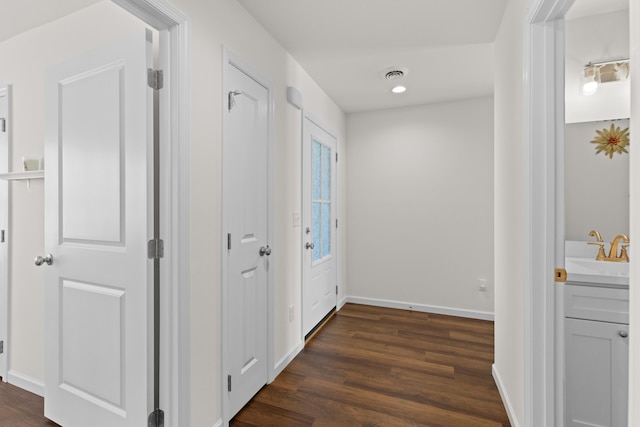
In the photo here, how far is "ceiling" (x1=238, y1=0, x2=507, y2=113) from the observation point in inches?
76.9

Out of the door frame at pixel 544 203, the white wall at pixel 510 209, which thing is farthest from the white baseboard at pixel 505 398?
the door frame at pixel 544 203

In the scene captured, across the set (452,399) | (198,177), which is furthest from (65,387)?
(452,399)

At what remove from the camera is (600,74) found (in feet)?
6.92

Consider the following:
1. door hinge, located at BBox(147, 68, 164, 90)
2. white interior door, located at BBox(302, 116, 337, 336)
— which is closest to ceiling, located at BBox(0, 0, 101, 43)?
door hinge, located at BBox(147, 68, 164, 90)

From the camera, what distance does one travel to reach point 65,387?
169 centimetres

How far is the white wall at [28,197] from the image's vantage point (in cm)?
203

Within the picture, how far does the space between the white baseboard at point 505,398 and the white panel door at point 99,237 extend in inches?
73.4

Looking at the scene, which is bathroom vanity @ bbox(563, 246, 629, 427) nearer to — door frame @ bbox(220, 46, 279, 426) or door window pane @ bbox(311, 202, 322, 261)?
door frame @ bbox(220, 46, 279, 426)

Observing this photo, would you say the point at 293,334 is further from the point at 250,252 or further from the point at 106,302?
the point at 106,302

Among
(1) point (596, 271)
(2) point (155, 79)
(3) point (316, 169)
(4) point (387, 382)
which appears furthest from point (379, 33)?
(4) point (387, 382)

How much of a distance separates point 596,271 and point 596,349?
45 cm

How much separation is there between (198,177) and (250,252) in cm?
64

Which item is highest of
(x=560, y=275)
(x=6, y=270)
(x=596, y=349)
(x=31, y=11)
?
(x=31, y=11)

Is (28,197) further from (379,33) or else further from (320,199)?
(379,33)
